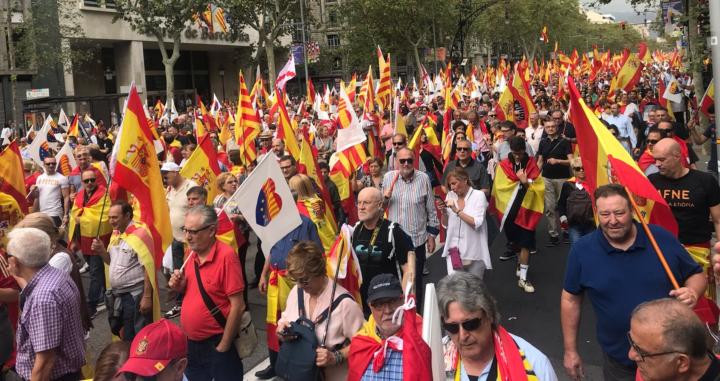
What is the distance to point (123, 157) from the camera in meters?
5.34

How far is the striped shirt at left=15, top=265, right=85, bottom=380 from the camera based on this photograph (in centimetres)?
366

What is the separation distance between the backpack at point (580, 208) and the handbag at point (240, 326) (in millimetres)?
3785

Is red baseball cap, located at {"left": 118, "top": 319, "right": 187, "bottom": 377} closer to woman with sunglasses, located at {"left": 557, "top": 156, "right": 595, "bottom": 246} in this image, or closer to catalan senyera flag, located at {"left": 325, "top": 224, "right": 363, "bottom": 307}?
catalan senyera flag, located at {"left": 325, "top": 224, "right": 363, "bottom": 307}

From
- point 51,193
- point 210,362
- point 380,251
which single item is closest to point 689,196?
point 380,251

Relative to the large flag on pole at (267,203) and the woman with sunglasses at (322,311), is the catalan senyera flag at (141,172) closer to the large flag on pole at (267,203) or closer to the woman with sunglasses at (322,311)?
the large flag on pole at (267,203)

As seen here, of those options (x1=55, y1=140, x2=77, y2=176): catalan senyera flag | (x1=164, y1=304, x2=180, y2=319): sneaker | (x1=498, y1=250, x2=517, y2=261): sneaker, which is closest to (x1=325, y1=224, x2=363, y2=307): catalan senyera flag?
(x1=164, y1=304, x2=180, y2=319): sneaker

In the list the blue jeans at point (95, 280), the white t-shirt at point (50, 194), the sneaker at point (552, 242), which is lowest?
the sneaker at point (552, 242)

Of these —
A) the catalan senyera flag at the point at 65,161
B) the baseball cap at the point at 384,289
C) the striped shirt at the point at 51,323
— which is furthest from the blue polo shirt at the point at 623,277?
the catalan senyera flag at the point at 65,161

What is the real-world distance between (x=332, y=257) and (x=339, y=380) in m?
1.31

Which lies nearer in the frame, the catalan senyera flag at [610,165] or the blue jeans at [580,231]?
the catalan senyera flag at [610,165]

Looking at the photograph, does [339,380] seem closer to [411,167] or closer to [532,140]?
[411,167]

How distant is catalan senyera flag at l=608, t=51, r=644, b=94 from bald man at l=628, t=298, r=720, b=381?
15161 millimetres

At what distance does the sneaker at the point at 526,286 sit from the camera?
7160 millimetres

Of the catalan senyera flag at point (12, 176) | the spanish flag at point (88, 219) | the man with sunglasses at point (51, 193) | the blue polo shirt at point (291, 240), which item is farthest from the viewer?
the man with sunglasses at point (51, 193)
